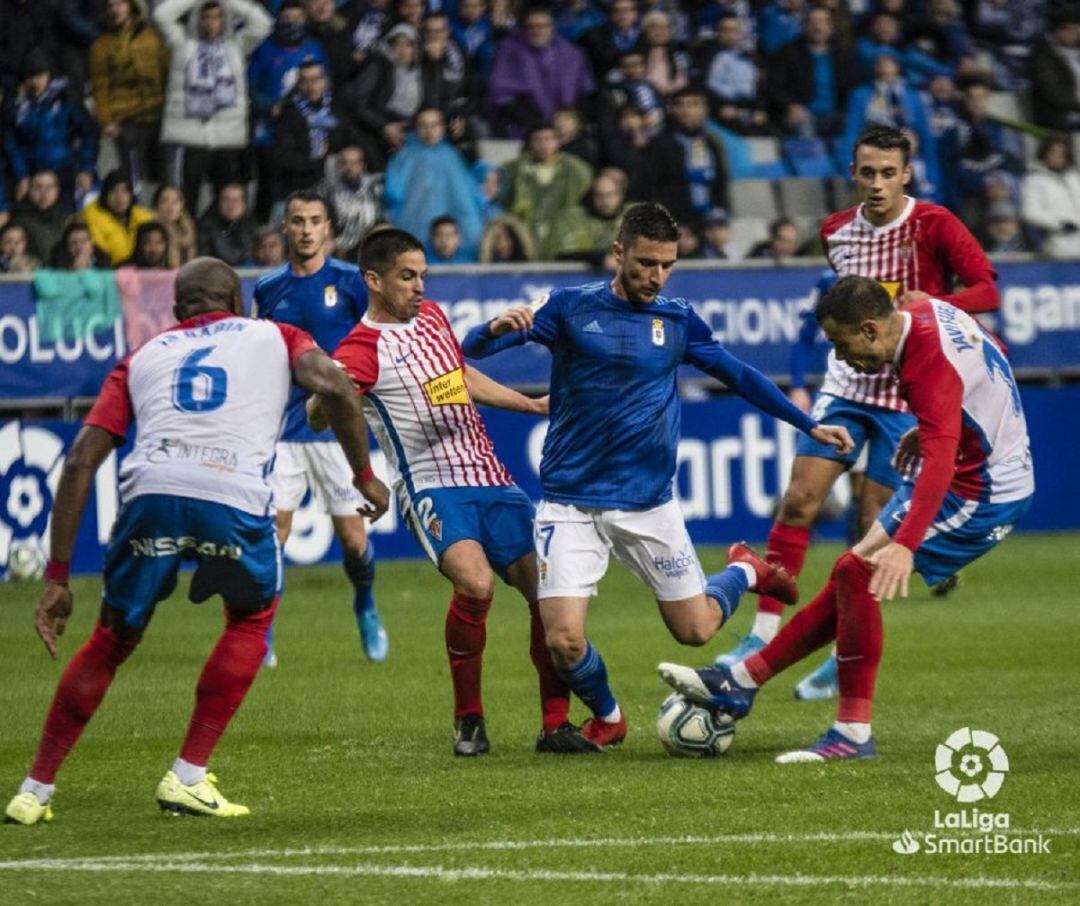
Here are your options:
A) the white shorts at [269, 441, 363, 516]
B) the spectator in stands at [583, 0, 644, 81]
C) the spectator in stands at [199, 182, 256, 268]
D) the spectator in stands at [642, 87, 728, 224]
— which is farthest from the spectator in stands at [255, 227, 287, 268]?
the white shorts at [269, 441, 363, 516]

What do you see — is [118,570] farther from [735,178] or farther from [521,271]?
[735,178]

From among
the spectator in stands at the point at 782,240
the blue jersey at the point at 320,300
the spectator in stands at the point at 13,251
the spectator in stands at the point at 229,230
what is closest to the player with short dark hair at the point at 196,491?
the blue jersey at the point at 320,300

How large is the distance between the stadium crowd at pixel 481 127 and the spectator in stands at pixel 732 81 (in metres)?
0.03

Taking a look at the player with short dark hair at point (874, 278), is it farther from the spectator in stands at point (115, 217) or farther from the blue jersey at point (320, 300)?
the spectator in stands at point (115, 217)

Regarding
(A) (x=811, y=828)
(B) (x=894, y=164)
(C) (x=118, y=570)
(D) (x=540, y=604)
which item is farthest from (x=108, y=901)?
(B) (x=894, y=164)

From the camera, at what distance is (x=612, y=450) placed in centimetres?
864

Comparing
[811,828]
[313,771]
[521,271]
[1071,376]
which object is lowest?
[1071,376]

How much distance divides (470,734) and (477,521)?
846mm

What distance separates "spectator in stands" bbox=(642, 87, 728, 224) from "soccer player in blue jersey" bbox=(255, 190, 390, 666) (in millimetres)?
7548

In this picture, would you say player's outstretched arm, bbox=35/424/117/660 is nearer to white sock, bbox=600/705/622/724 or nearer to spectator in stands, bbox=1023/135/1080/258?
white sock, bbox=600/705/622/724

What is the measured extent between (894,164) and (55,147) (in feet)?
30.8

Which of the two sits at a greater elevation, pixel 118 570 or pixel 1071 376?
pixel 118 570

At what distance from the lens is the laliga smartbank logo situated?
6508 mm

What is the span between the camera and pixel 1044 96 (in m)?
22.8
